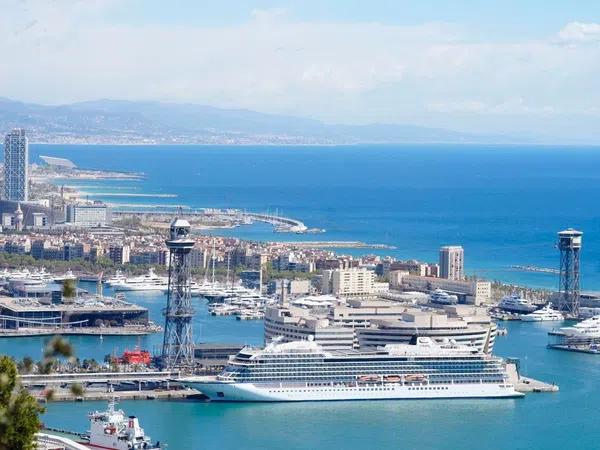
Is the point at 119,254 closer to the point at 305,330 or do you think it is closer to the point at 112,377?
the point at 305,330

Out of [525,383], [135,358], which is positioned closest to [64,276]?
[135,358]

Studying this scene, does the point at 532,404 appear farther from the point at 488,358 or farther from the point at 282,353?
the point at 282,353

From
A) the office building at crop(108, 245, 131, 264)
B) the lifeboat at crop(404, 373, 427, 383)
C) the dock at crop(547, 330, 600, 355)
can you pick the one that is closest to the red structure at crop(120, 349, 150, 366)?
the lifeboat at crop(404, 373, 427, 383)

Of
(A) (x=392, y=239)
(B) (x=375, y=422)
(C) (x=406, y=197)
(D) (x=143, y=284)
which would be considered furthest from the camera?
(C) (x=406, y=197)

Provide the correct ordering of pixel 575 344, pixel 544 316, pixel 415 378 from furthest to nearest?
pixel 544 316
pixel 575 344
pixel 415 378

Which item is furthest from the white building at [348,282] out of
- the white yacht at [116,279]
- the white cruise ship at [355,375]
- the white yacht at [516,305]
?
the white cruise ship at [355,375]

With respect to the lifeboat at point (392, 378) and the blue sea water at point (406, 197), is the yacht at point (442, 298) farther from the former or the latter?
the lifeboat at point (392, 378)

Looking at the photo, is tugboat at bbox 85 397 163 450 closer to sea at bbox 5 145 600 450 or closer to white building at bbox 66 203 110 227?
sea at bbox 5 145 600 450
